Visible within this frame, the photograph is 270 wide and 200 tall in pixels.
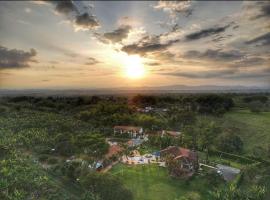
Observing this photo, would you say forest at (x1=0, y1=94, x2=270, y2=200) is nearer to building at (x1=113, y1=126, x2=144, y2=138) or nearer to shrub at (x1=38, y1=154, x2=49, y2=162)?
shrub at (x1=38, y1=154, x2=49, y2=162)

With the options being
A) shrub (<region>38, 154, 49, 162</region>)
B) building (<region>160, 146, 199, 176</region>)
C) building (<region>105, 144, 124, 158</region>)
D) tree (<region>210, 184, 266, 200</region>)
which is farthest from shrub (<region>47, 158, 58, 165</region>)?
tree (<region>210, 184, 266, 200</region>)

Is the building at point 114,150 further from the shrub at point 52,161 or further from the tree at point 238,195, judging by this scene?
the tree at point 238,195

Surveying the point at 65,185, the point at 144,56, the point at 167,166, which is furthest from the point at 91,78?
the point at 167,166

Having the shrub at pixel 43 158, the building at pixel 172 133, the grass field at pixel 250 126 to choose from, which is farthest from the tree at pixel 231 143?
Answer: the shrub at pixel 43 158

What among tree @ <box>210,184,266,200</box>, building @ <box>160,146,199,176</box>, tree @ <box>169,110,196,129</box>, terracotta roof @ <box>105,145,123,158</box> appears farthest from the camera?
tree @ <box>169,110,196,129</box>

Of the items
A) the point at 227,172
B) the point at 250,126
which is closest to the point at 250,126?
the point at 250,126

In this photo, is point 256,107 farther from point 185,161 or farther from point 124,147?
point 124,147

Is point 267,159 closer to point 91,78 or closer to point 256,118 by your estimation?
point 256,118
